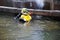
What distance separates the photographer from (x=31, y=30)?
353 inches

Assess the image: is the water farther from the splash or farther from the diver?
the splash

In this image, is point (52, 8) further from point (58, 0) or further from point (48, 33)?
point (48, 33)

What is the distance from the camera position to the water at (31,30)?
8.04 metres

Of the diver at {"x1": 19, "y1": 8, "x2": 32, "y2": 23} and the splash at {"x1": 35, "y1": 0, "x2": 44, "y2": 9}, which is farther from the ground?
the splash at {"x1": 35, "y1": 0, "x2": 44, "y2": 9}

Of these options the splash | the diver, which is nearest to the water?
the diver

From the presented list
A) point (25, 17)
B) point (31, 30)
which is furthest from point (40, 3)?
point (31, 30)

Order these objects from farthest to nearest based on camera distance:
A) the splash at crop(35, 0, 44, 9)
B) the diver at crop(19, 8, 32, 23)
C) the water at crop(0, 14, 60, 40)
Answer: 1. the splash at crop(35, 0, 44, 9)
2. the diver at crop(19, 8, 32, 23)
3. the water at crop(0, 14, 60, 40)

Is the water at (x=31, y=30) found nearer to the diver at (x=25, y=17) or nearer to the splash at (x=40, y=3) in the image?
Answer: the diver at (x=25, y=17)

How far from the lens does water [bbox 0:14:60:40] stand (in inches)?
316

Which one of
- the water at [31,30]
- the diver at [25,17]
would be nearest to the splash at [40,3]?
the diver at [25,17]

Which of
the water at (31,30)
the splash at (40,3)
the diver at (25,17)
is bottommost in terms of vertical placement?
the water at (31,30)

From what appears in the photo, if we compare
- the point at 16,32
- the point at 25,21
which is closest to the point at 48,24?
the point at 25,21

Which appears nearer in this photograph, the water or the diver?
the water

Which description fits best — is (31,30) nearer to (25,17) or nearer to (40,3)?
(25,17)
